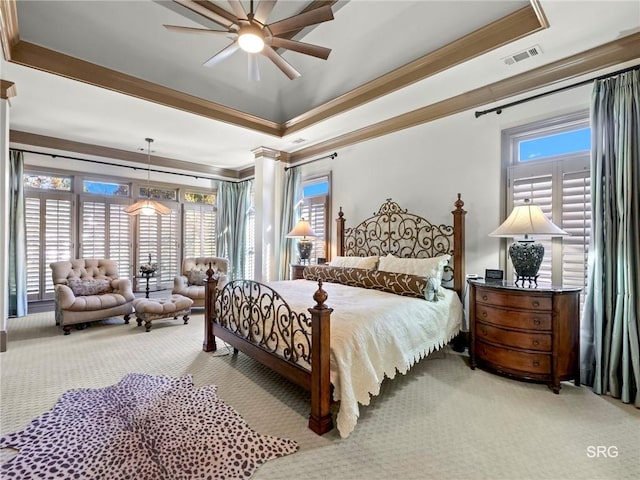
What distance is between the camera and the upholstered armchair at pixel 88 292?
14.3 feet

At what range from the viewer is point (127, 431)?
2119mm

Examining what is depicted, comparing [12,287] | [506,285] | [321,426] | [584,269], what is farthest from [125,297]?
[584,269]

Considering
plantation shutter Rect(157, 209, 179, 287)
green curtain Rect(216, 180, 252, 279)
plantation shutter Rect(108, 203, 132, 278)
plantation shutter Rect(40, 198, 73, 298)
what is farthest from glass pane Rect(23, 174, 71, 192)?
green curtain Rect(216, 180, 252, 279)

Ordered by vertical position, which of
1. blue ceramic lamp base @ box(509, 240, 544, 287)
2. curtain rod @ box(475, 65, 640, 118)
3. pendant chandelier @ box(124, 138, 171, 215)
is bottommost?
blue ceramic lamp base @ box(509, 240, 544, 287)

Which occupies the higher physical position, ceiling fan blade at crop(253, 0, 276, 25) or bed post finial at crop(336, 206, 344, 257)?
ceiling fan blade at crop(253, 0, 276, 25)

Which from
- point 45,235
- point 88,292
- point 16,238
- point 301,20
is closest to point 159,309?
point 88,292

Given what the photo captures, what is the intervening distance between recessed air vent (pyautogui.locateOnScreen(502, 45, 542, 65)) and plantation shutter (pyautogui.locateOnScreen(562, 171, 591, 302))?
4.00 ft

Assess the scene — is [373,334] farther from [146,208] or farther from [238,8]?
[146,208]

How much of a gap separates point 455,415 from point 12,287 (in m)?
6.86

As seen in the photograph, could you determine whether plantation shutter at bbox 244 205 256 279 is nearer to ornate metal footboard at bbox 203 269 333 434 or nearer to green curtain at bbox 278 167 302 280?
green curtain at bbox 278 167 302 280

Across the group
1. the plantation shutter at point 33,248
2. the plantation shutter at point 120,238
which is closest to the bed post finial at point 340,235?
the plantation shutter at point 120,238

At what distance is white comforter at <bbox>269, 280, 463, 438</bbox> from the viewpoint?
6.79ft

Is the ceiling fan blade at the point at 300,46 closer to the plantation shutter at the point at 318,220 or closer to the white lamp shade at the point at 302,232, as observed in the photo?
the white lamp shade at the point at 302,232

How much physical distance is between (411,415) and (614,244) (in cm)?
231
